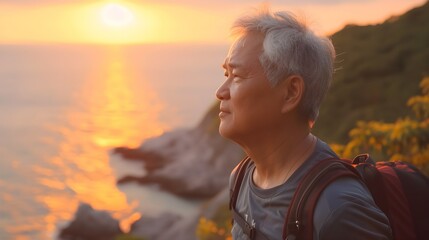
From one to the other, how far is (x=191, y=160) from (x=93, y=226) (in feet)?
41.8

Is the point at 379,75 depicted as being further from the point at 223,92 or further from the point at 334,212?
the point at 334,212

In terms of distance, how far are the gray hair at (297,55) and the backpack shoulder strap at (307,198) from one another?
14.2 inches

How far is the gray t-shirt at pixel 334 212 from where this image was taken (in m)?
2.51

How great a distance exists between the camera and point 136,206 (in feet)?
136

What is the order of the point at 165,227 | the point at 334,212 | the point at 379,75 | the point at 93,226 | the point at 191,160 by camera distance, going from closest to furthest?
the point at 334,212 < the point at 93,226 < the point at 379,75 < the point at 165,227 < the point at 191,160

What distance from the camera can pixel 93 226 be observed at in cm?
3142

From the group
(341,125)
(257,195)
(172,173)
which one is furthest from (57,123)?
(257,195)

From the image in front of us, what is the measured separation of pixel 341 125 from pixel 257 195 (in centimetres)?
2725

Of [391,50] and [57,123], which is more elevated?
[391,50]

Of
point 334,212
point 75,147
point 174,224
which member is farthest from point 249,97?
point 75,147

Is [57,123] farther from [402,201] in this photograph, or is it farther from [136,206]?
[402,201]

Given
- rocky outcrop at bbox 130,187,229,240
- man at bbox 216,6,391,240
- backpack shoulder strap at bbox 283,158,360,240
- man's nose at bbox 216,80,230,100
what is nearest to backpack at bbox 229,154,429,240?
backpack shoulder strap at bbox 283,158,360,240

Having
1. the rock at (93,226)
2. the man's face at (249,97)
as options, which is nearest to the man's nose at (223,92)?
the man's face at (249,97)

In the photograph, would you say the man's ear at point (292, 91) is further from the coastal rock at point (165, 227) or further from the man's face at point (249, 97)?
the coastal rock at point (165, 227)
